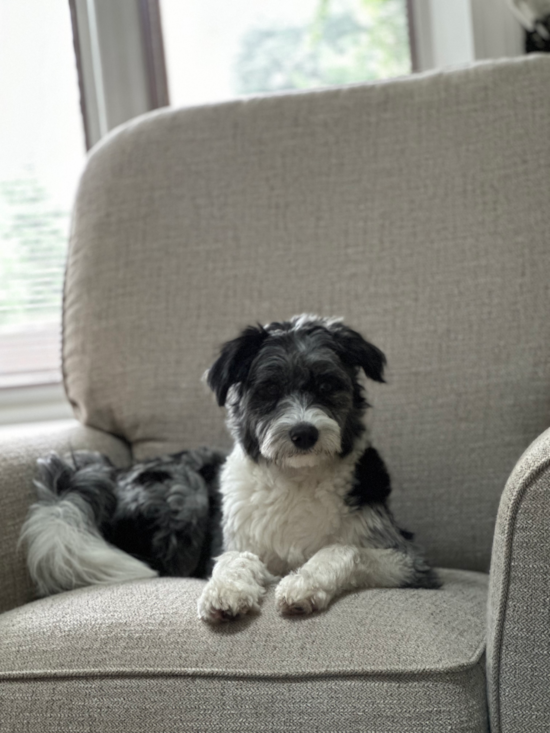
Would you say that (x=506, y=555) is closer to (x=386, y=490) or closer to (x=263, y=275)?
(x=386, y=490)

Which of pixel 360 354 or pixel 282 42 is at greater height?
pixel 282 42

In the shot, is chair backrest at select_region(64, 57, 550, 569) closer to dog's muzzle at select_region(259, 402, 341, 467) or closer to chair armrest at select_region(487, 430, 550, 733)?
dog's muzzle at select_region(259, 402, 341, 467)

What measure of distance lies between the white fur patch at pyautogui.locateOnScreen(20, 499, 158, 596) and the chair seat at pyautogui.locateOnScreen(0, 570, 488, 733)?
28cm

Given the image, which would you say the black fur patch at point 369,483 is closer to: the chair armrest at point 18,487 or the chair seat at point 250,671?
the chair seat at point 250,671

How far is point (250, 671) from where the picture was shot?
127cm

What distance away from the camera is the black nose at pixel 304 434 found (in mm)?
1513

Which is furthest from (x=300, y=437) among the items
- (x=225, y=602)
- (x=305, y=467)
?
(x=225, y=602)

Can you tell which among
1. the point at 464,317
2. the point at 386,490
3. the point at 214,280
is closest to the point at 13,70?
the point at 214,280

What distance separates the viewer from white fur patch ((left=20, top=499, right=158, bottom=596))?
1712 mm

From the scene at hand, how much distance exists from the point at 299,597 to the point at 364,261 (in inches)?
42.4

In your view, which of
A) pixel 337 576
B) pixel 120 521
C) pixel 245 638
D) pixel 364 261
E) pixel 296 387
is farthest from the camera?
pixel 364 261

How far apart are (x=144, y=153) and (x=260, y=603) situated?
1.49 metres

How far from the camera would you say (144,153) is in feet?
7.78

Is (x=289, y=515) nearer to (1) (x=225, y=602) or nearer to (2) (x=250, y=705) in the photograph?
(1) (x=225, y=602)
